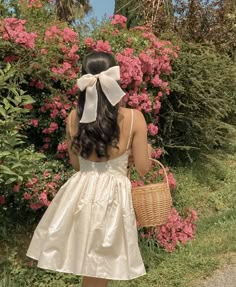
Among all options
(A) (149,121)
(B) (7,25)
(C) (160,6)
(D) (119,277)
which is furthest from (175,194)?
(C) (160,6)

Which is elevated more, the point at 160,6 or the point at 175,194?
the point at 160,6

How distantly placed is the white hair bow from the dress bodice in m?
0.28

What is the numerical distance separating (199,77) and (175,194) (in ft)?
5.45

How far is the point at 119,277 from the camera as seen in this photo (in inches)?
111

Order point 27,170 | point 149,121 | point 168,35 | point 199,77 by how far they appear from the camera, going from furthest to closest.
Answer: point 168,35 < point 199,77 < point 149,121 < point 27,170

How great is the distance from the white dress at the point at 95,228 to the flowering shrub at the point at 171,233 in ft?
6.50

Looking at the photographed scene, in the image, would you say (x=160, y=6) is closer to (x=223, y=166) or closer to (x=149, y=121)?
(x=223, y=166)

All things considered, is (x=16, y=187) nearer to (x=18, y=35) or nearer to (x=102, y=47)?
(x=18, y=35)

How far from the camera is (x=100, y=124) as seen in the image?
2795 mm

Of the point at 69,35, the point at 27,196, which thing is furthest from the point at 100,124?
the point at 69,35

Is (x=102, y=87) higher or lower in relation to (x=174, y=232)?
higher

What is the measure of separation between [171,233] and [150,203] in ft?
6.69

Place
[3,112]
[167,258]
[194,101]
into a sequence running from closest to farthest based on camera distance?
1. [3,112]
2. [167,258]
3. [194,101]

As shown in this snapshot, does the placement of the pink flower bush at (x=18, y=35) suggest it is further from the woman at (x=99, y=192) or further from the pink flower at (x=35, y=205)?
the woman at (x=99, y=192)
